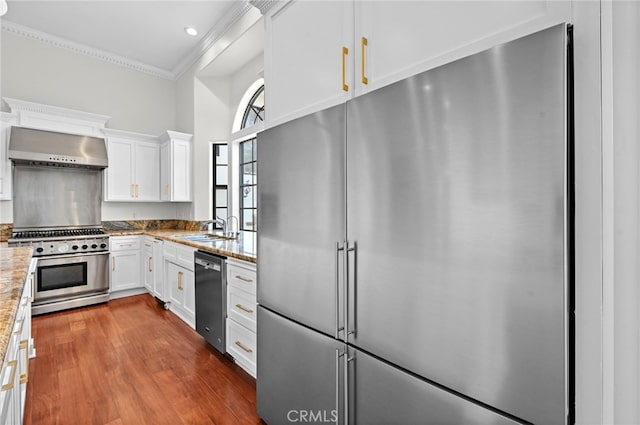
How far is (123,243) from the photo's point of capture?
4.16m

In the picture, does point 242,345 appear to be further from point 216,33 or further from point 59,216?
point 216,33

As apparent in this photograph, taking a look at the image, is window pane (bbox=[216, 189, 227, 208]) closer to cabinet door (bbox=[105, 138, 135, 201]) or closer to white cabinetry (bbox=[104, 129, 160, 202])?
white cabinetry (bbox=[104, 129, 160, 202])

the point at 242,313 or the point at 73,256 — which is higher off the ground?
the point at 73,256

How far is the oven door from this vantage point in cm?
354

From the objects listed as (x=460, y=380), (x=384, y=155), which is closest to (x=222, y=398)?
(x=460, y=380)

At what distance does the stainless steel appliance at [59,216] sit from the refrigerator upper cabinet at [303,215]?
3293 millimetres

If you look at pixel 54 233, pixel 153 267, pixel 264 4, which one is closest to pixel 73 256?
pixel 54 233

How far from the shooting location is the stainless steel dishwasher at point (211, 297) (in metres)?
2.37

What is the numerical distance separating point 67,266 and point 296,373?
364 cm

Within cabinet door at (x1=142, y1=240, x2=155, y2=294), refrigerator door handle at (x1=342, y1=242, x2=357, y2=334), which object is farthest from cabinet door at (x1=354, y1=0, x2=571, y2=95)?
cabinet door at (x1=142, y1=240, x2=155, y2=294)

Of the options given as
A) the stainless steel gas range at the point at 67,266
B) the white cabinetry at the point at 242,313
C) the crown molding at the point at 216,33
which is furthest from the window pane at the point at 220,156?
the white cabinetry at the point at 242,313

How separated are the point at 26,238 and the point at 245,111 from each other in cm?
302

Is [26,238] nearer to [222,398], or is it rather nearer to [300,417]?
[222,398]
